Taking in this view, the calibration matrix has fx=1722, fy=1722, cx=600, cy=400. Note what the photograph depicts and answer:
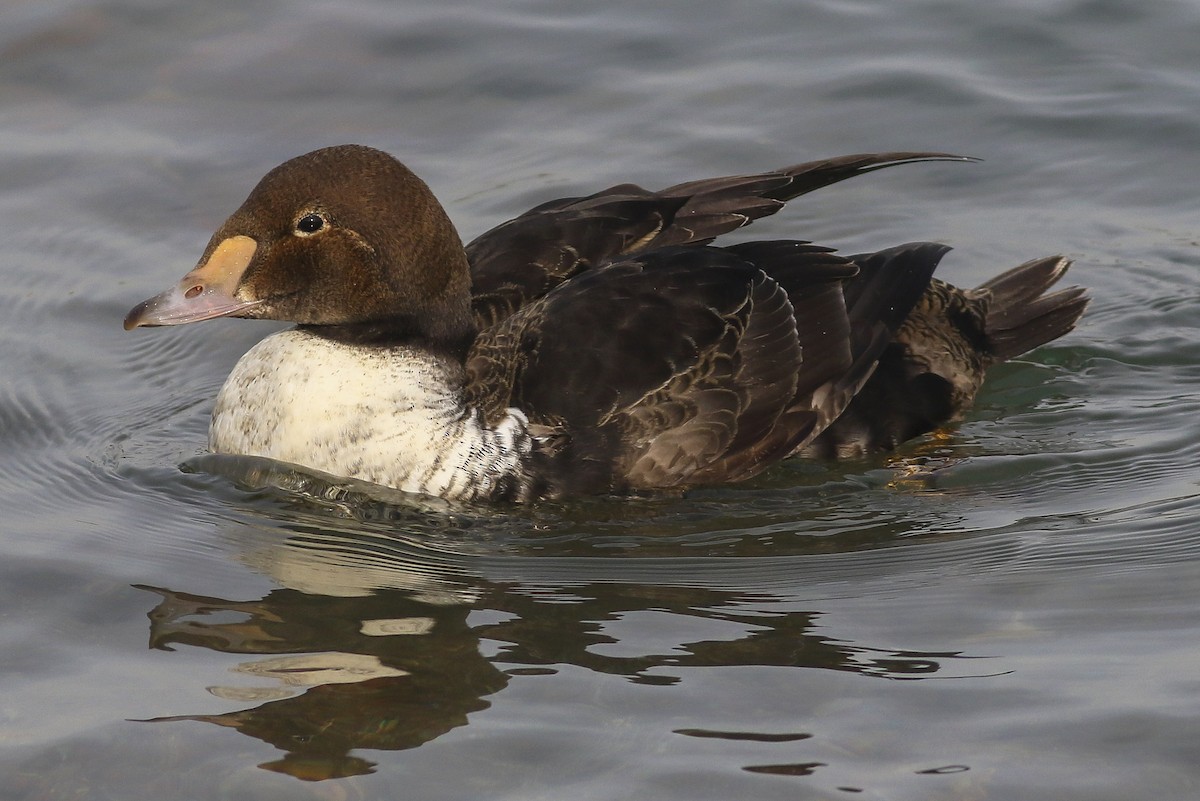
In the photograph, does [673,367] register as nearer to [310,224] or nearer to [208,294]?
[310,224]

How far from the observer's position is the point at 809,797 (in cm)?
435

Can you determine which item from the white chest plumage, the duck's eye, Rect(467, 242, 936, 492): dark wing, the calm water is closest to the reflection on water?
the calm water

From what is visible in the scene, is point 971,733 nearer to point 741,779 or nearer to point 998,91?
point 741,779

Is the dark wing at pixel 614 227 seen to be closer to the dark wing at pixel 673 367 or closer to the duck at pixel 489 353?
the duck at pixel 489 353

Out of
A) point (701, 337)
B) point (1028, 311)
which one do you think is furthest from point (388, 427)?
point (1028, 311)

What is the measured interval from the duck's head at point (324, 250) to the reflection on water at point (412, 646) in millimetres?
973

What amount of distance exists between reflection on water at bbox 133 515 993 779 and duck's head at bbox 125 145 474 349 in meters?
0.97

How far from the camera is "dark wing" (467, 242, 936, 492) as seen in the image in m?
6.30

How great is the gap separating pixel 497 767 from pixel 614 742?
0.32 metres

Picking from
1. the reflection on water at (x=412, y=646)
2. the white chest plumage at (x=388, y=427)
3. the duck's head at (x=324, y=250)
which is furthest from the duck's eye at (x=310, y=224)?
the reflection on water at (x=412, y=646)

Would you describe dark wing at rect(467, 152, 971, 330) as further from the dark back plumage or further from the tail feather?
the tail feather

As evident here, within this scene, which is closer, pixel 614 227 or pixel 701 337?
pixel 701 337

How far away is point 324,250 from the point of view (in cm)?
622

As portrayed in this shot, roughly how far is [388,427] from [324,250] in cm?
69
